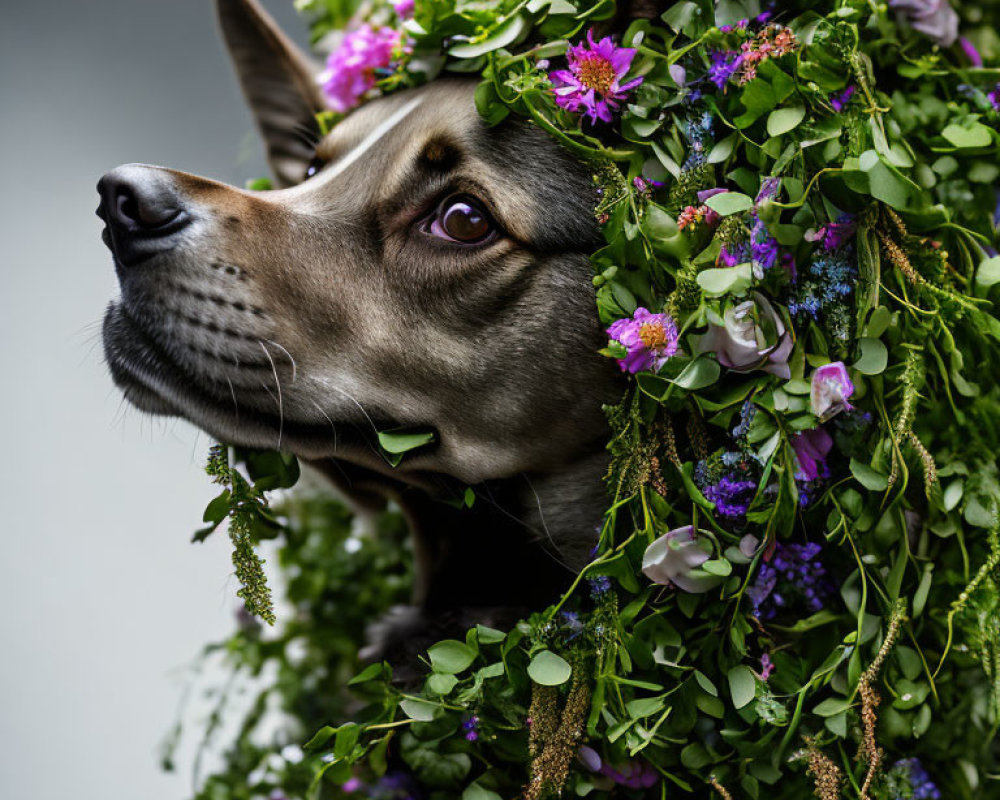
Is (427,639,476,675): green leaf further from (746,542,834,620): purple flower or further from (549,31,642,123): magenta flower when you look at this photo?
(549,31,642,123): magenta flower

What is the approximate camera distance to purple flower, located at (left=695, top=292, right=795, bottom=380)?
45.3 inches

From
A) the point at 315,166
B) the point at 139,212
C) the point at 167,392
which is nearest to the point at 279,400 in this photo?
the point at 167,392

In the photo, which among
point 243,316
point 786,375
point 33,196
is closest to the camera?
point 786,375

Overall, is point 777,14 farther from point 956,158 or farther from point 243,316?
point 243,316

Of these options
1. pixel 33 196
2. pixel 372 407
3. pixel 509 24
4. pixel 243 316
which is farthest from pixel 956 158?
pixel 33 196

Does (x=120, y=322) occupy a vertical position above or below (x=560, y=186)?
above

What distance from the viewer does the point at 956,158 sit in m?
1.33

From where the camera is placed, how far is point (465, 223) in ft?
4.45

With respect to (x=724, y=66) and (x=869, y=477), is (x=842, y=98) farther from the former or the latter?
(x=869, y=477)

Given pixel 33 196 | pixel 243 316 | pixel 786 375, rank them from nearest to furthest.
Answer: pixel 786 375
pixel 243 316
pixel 33 196

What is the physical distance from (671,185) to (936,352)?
16.5 inches

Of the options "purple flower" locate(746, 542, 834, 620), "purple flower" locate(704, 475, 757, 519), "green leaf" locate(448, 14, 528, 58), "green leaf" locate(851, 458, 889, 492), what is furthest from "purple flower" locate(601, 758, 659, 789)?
"green leaf" locate(448, 14, 528, 58)

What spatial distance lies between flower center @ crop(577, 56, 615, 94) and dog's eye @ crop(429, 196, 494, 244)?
24cm

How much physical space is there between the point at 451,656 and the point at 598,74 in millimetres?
836
